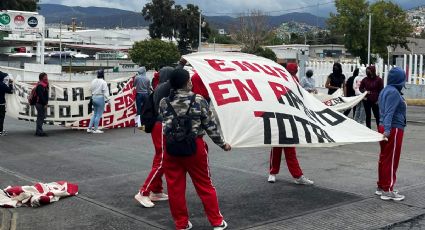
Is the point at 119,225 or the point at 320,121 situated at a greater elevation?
the point at 320,121

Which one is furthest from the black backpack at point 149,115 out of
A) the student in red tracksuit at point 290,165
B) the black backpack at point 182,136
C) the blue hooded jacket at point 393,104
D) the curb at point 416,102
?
the curb at point 416,102

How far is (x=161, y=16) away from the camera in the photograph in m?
78.6

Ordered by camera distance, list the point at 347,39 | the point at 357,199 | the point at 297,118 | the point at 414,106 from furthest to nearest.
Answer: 1. the point at 347,39
2. the point at 414,106
3. the point at 357,199
4. the point at 297,118

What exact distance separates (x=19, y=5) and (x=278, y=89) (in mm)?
75588

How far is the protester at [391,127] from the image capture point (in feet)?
23.9

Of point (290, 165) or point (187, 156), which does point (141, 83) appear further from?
point (187, 156)

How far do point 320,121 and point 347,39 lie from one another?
5363 cm

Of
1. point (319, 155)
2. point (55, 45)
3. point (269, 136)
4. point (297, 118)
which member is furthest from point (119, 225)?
point (55, 45)

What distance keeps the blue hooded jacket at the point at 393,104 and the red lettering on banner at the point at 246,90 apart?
1768mm

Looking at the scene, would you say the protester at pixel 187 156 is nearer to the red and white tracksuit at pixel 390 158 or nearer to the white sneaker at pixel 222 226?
the white sneaker at pixel 222 226

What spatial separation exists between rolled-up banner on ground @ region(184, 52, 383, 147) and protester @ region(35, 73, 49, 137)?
8.27 m

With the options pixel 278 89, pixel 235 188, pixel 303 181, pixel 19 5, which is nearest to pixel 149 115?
pixel 278 89

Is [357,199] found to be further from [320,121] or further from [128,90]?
[128,90]

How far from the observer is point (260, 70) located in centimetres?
725
